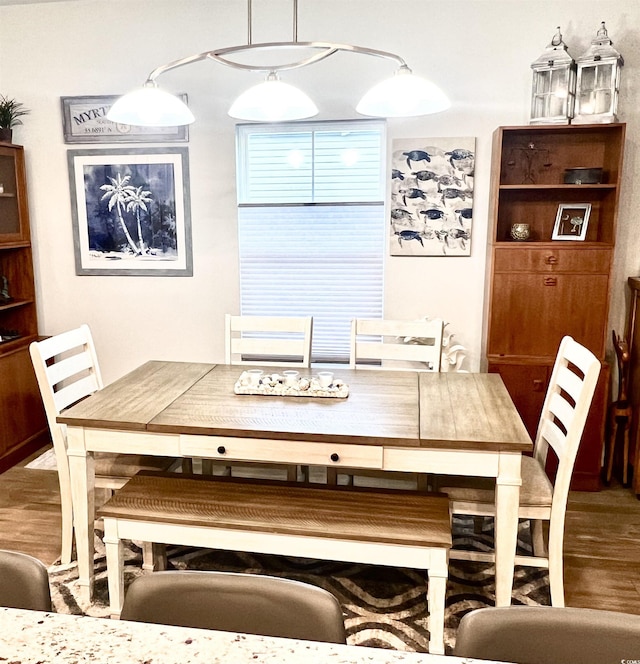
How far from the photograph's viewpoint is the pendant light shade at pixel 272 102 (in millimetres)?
2131

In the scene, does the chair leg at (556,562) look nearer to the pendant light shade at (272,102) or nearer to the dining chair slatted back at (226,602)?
the dining chair slatted back at (226,602)

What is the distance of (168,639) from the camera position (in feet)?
3.07

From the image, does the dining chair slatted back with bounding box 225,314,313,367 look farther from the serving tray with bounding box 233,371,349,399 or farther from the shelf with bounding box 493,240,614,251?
the shelf with bounding box 493,240,614,251

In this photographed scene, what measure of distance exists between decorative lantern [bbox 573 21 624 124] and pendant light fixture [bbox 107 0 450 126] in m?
1.34

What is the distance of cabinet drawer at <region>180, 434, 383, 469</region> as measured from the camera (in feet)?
6.45

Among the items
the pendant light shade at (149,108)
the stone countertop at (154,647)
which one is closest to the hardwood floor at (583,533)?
the stone countertop at (154,647)

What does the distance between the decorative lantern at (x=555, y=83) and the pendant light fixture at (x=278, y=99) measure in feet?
4.06

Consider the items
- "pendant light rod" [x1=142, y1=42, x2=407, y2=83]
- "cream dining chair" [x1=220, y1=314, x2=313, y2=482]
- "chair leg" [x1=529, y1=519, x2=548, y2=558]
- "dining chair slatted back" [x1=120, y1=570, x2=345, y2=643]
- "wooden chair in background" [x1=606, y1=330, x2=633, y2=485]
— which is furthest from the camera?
"wooden chair in background" [x1=606, y1=330, x2=633, y2=485]

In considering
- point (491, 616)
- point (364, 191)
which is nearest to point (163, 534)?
point (491, 616)

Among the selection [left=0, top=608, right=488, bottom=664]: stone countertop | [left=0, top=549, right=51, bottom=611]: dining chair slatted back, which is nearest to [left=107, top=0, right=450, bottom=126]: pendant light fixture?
[left=0, top=549, right=51, bottom=611]: dining chair slatted back

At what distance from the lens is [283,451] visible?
2.01m

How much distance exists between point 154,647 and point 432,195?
3004 millimetres

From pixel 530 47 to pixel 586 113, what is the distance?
1.76ft

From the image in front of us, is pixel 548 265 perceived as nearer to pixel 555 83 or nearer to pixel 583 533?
Result: pixel 555 83
